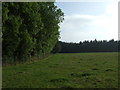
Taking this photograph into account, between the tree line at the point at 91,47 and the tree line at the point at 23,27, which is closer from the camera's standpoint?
the tree line at the point at 23,27

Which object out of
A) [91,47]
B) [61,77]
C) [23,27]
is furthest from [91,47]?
[61,77]

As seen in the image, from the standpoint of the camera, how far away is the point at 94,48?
153m

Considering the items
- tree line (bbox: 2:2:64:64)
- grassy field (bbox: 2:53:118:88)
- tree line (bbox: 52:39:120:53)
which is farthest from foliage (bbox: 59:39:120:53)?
grassy field (bbox: 2:53:118:88)

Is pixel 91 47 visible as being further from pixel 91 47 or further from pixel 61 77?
pixel 61 77

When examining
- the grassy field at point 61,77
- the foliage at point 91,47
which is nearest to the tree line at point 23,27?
the grassy field at point 61,77

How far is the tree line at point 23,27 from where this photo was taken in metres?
26.6

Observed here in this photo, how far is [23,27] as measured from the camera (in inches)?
1185

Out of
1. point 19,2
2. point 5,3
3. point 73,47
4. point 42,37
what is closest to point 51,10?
point 42,37

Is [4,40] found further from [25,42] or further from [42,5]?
[42,5]

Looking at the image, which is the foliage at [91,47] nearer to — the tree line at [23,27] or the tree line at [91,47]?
the tree line at [91,47]

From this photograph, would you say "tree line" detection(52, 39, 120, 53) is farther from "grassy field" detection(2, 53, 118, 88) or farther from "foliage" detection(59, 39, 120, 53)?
"grassy field" detection(2, 53, 118, 88)

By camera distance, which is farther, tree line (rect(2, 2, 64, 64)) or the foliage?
the foliage

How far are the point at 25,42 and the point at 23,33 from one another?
1625 millimetres

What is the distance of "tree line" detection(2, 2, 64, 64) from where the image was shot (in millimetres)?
26625
